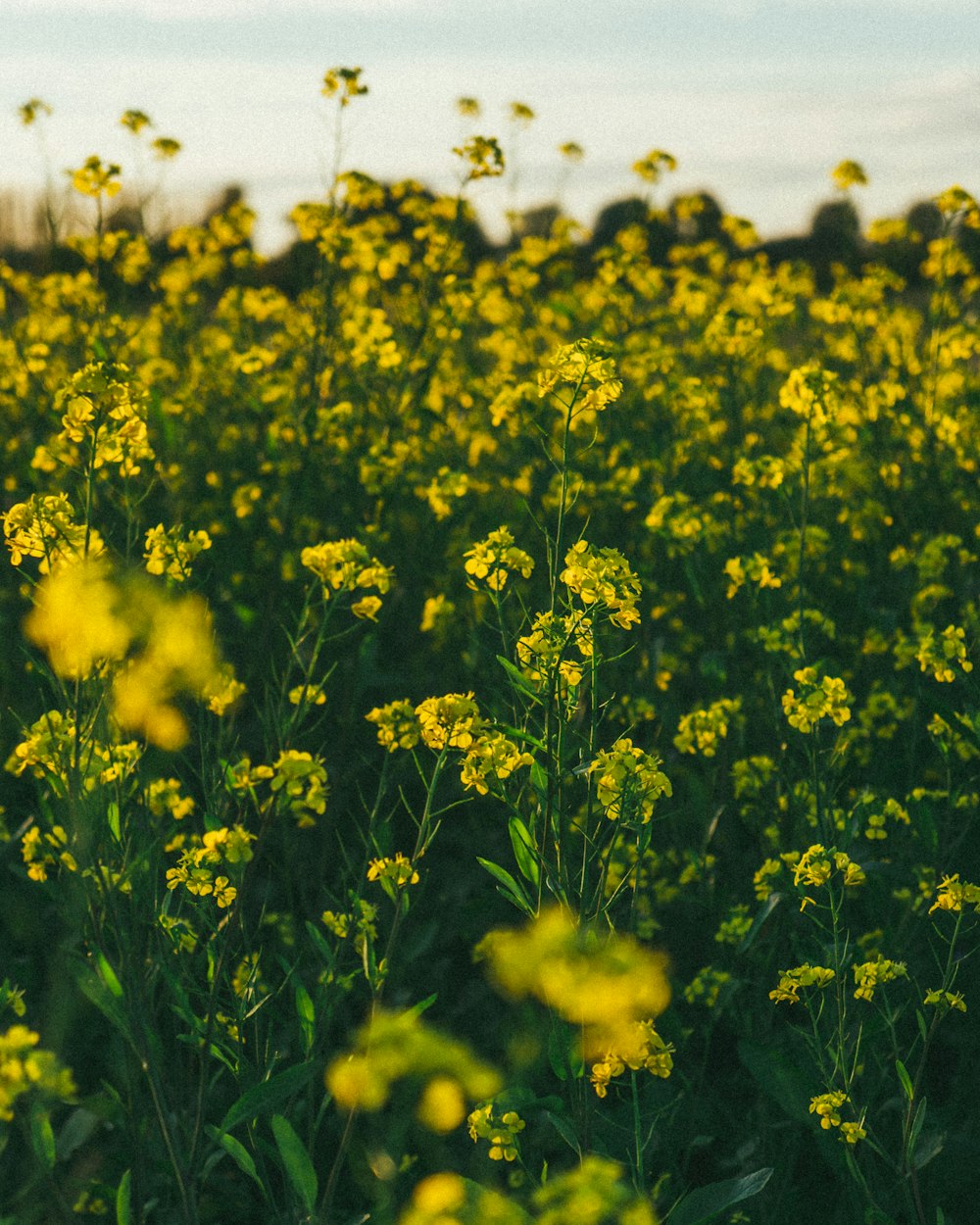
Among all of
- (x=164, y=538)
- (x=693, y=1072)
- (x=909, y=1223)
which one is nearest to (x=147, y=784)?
(x=164, y=538)

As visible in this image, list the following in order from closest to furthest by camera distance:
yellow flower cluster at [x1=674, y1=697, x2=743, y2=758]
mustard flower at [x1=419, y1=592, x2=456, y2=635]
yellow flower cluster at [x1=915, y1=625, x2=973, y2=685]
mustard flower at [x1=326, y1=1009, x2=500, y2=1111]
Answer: mustard flower at [x1=326, y1=1009, x2=500, y2=1111] < yellow flower cluster at [x1=915, y1=625, x2=973, y2=685] < yellow flower cluster at [x1=674, y1=697, x2=743, y2=758] < mustard flower at [x1=419, y1=592, x2=456, y2=635]

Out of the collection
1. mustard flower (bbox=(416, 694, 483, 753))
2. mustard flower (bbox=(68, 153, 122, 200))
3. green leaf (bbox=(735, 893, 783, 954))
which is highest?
mustard flower (bbox=(68, 153, 122, 200))

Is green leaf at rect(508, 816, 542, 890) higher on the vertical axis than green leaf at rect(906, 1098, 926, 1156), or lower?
higher

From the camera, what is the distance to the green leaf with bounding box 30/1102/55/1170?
160 centimetres

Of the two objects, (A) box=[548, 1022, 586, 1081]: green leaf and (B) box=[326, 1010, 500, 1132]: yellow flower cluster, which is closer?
(B) box=[326, 1010, 500, 1132]: yellow flower cluster

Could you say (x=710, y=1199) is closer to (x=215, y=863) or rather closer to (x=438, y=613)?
(x=215, y=863)

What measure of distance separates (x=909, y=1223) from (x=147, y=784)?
1.48 meters

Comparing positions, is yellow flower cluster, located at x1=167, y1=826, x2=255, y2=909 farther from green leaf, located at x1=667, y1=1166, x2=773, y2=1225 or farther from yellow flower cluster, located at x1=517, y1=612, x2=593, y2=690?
green leaf, located at x1=667, y1=1166, x2=773, y2=1225

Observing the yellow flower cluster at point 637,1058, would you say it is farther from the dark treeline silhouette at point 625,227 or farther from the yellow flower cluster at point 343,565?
the dark treeline silhouette at point 625,227

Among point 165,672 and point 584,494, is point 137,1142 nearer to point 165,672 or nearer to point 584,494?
point 165,672

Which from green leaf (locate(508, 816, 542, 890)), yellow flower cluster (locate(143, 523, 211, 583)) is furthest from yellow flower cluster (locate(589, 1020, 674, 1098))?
yellow flower cluster (locate(143, 523, 211, 583))

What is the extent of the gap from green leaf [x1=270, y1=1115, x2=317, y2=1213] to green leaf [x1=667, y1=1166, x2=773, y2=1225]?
49cm

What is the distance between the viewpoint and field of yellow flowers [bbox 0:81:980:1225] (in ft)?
5.48

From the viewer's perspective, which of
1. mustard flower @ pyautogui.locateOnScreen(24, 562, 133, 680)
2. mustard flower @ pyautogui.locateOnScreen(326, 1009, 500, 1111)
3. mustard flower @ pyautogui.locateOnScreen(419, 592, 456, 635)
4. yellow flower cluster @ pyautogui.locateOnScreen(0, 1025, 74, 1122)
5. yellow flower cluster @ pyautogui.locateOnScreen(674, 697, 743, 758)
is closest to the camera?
mustard flower @ pyautogui.locateOnScreen(326, 1009, 500, 1111)
